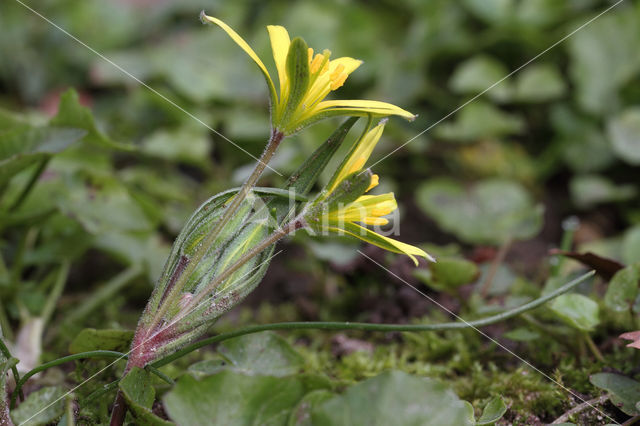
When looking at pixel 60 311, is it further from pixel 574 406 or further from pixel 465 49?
pixel 465 49

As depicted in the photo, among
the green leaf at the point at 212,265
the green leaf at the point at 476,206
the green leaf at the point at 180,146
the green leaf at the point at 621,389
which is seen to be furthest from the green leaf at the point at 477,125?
the green leaf at the point at 212,265

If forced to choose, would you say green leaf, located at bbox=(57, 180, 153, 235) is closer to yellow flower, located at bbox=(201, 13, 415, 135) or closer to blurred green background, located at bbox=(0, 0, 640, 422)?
blurred green background, located at bbox=(0, 0, 640, 422)

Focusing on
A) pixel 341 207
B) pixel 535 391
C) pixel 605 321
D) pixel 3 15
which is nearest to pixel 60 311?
pixel 341 207

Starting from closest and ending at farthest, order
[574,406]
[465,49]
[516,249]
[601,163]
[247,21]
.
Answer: [574,406]
[516,249]
[601,163]
[465,49]
[247,21]

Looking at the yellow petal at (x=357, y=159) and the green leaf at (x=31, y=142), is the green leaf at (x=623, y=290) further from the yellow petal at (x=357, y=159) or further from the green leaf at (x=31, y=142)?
the green leaf at (x=31, y=142)

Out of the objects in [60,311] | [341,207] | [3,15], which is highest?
[341,207]
